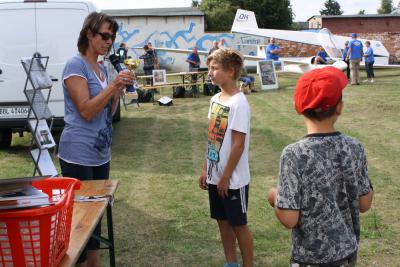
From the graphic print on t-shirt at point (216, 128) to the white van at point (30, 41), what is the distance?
16.4 ft

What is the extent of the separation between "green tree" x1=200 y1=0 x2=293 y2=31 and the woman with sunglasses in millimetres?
50335

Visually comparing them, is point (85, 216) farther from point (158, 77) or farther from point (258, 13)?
point (258, 13)

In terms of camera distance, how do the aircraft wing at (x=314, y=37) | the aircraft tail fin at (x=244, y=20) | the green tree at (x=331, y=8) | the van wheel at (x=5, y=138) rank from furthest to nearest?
the green tree at (x=331, y=8), the aircraft tail fin at (x=244, y=20), the aircraft wing at (x=314, y=37), the van wheel at (x=5, y=138)

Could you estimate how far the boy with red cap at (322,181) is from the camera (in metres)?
2.16

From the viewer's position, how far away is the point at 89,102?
2971 millimetres

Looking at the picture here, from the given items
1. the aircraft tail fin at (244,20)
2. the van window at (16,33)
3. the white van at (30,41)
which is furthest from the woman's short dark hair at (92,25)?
the aircraft tail fin at (244,20)

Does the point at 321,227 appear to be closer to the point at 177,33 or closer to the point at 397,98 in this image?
the point at 397,98

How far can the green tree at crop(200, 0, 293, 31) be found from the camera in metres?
53.0

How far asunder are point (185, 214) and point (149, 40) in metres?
30.6

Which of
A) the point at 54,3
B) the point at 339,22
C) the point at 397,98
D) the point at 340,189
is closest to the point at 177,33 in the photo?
the point at 339,22

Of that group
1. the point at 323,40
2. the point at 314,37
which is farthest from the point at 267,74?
the point at 314,37

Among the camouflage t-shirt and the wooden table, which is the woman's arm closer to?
the wooden table

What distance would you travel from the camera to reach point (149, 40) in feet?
115

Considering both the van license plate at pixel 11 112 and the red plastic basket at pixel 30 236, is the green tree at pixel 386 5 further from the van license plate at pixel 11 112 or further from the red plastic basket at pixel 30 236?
the red plastic basket at pixel 30 236
